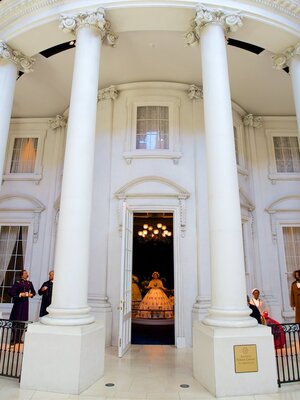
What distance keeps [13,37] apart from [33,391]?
669 centimetres

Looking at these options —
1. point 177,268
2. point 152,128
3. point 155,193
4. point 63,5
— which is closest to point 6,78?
point 63,5

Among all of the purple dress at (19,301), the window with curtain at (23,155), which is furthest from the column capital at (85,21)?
the purple dress at (19,301)

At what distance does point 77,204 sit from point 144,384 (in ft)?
9.82

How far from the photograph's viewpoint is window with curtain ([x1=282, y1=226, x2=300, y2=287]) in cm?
917

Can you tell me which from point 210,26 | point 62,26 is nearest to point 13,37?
point 62,26

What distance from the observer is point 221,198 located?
4891mm

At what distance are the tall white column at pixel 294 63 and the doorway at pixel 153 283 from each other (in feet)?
21.4

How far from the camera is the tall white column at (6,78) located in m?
6.38

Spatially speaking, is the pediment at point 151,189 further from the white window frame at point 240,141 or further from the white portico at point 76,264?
the white portico at point 76,264

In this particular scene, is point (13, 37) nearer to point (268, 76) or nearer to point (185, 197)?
point (185, 197)

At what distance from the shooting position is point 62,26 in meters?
5.86

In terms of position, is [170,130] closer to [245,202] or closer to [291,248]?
[245,202]

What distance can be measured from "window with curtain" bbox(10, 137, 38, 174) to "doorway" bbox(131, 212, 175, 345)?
4785mm

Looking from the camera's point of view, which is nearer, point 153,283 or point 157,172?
point 157,172
